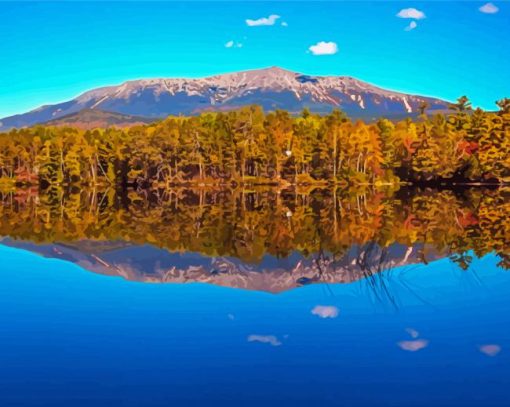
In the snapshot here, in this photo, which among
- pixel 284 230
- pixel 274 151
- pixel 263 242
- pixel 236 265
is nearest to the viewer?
pixel 236 265

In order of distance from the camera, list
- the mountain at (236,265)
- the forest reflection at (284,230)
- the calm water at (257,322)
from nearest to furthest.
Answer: the calm water at (257,322) → the mountain at (236,265) → the forest reflection at (284,230)

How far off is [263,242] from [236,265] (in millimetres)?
5572

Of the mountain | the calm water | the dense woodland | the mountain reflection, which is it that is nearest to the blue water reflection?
the calm water

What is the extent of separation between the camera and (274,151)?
9444 cm

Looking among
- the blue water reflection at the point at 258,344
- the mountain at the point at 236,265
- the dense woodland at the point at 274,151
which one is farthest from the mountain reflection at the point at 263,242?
the dense woodland at the point at 274,151

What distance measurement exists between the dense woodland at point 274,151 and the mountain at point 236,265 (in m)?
67.7

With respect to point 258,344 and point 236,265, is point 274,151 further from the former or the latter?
point 258,344

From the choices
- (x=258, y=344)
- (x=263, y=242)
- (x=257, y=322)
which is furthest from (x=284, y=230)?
(x=258, y=344)

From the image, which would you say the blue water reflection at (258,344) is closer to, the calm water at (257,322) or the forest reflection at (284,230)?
the calm water at (257,322)

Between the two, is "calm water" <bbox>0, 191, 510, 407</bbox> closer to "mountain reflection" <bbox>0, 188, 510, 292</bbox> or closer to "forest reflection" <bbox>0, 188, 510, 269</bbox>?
"mountain reflection" <bbox>0, 188, 510, 292</bbox>

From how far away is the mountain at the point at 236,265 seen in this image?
56.6 feet

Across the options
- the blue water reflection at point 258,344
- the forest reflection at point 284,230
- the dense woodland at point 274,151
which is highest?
the dense woodland at point 274,151

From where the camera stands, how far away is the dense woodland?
285ft

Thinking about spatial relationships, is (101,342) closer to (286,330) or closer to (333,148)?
(286,330)
